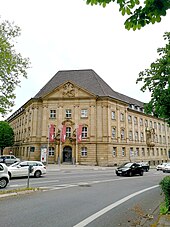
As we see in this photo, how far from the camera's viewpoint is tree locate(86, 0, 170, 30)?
3666 mm

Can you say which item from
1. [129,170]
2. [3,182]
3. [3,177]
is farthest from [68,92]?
[3,182]

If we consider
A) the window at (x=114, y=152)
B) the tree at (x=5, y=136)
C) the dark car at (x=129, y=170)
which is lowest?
the dark car at (x=129, y=170)

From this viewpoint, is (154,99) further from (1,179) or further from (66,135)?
(66,135)

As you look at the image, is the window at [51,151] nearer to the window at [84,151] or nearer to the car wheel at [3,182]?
the window at [84,151]

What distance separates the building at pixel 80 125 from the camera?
144 ft

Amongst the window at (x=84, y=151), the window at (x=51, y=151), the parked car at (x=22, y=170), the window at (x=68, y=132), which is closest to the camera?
the parked car at (x=22, y=170)

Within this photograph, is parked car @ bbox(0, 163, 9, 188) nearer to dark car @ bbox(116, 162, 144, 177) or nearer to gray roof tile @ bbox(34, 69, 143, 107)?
dark car @ bbox(116, 162, 144, 177)

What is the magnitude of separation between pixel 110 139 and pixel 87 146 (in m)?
4.75

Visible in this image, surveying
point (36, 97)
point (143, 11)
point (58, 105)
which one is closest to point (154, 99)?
point (143, 11)

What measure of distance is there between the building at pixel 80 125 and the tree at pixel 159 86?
29138 millimetres

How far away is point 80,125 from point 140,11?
40538mm

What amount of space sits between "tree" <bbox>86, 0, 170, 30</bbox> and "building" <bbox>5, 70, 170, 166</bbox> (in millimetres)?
38465

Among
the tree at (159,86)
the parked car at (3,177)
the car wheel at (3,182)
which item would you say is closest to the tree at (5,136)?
the parked car at (3,177)

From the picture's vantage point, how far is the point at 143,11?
156 inches
